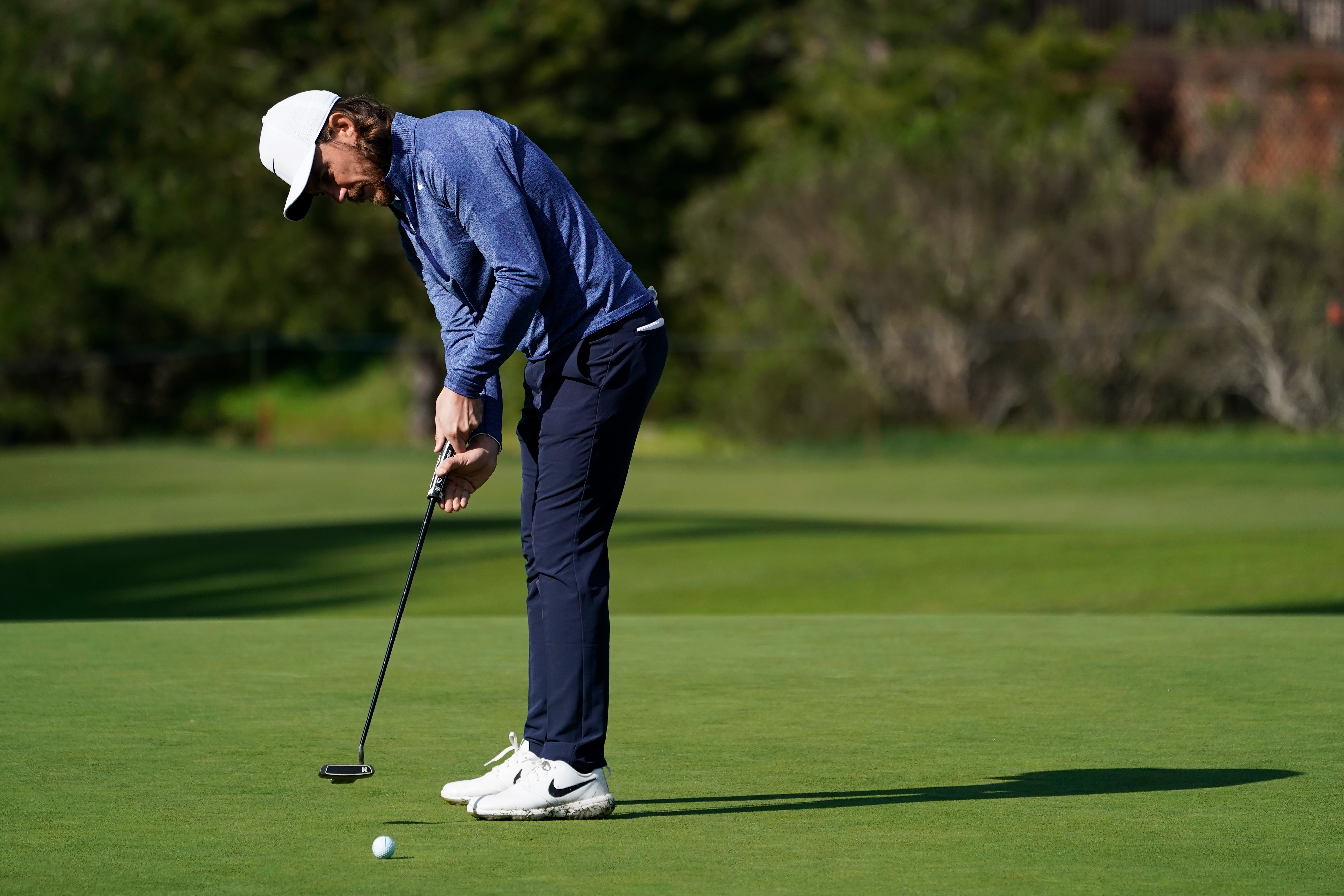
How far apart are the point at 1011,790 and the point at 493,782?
3.82 ft

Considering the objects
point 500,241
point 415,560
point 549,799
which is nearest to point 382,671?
point 415,560

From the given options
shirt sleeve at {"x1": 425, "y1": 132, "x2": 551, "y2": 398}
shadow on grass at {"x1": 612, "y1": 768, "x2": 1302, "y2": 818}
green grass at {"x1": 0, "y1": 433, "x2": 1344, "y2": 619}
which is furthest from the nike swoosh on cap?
green grass at {"x1": 0, "y1": 433, "x2": 1344, "y2": 619}

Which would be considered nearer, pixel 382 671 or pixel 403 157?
pixel 403 157

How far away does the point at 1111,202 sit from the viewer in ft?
75.4

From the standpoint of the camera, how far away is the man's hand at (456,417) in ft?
13.4

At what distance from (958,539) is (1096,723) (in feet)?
27.2

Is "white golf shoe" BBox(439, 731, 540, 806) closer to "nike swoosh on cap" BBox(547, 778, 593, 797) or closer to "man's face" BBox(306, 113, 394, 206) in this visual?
"nike swoosh on cap" BBox(547, 778, 593, 797)

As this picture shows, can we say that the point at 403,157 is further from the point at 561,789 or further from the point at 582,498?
the point at 561,789

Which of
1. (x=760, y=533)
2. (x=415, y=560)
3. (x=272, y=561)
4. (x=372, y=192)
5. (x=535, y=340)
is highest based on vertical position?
(x=372, y=192)

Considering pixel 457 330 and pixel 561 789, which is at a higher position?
pixel 457 330

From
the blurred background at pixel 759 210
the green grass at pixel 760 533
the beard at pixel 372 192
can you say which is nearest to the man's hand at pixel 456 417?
the beard at pixel 372 192

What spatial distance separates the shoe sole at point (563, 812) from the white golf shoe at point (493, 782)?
0.19 ft

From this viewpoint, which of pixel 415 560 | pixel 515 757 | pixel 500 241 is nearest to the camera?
pixel 500 241

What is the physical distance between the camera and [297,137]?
3951 mm
